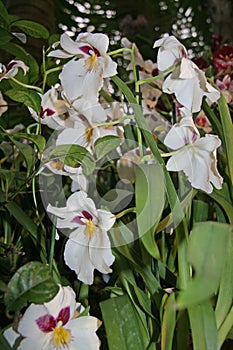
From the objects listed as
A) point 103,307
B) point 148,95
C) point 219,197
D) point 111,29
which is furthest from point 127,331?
point 111,29

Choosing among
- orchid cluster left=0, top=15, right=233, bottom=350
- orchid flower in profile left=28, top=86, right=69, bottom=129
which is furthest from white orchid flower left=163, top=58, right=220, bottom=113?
orchid flower in profile left=28, top=86, right=69, bottom=129

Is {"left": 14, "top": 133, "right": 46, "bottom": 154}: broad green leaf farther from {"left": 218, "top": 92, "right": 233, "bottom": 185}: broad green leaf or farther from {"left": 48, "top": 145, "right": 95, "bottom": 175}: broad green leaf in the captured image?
{"left": 218, "top": 92, "right": 233, "bottom": 185}: broad green leaf

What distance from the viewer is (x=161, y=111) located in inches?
28.7

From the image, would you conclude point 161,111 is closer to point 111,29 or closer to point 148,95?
point 148,95

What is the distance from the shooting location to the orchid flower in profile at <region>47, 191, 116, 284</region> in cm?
38

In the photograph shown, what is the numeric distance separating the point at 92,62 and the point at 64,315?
20 cm

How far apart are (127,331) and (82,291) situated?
7 cm

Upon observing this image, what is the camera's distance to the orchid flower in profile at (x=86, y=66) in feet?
1.32

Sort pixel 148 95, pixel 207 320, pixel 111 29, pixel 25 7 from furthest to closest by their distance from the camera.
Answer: pixel 111 29
pixel 25 7
pixel 148 95
pixel 207 320

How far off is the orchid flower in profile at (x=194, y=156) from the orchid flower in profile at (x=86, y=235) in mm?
71

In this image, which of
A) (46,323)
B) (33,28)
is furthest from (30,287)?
(33,28)

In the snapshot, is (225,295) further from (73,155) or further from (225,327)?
(73,155)

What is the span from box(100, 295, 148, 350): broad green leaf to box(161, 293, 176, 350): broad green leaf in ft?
0.06

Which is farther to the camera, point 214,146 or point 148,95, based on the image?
point 148,95
